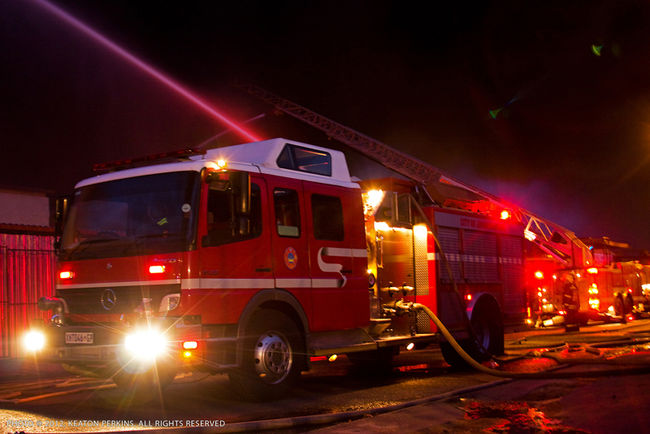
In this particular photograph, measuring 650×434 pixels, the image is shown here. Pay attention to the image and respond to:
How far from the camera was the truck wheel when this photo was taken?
7.52 metres

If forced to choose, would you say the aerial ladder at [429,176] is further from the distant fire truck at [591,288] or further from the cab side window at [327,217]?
the cab side window at [327,217]

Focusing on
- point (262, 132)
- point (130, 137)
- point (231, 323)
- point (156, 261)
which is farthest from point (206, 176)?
point (262, 132)

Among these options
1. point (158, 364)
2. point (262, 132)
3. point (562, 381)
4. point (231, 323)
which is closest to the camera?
point (158, 364)

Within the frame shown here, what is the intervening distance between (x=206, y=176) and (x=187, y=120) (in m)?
18.1

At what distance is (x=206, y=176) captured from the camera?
729 cm

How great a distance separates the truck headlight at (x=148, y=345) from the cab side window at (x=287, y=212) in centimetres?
190

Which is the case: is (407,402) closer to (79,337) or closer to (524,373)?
(524,373)

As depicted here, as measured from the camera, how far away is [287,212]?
8.26m

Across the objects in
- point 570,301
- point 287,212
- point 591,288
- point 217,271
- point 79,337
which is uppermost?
point 287,212

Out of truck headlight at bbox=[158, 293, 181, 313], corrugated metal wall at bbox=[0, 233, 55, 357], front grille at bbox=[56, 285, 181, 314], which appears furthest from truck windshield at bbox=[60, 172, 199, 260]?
corrugated metal wall at bbox=[0, 233, 55, 357]

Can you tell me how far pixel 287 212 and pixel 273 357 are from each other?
5.52ft

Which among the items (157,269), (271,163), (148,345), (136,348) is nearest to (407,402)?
(148,345)

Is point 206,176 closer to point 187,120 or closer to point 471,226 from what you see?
point 471,226

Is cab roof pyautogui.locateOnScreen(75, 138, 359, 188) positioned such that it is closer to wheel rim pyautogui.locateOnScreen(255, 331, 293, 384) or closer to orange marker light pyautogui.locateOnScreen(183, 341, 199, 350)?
orange marker light pyautogui.locateOnScreen(183, 341, 199, 350)
